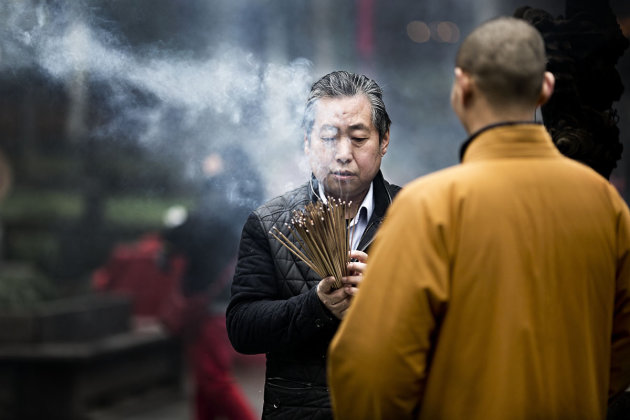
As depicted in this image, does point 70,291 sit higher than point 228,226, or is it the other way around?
point 228,226

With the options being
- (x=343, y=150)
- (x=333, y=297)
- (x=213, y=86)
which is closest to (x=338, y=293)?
(x=333, y=297)

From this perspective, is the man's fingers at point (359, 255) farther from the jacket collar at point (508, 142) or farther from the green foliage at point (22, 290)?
the green foliage at point (22, 290)

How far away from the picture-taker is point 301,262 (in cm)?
214

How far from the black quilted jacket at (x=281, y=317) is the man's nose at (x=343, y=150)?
5.4 inches

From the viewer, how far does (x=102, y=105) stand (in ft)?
14.0

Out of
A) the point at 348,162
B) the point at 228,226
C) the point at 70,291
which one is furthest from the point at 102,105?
the point at 70,291

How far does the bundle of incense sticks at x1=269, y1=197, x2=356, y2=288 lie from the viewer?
1935 millimetres

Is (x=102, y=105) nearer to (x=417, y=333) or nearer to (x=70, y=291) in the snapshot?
(x=70, y=291)

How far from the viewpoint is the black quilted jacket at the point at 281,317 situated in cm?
199

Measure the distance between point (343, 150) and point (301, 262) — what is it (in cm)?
36

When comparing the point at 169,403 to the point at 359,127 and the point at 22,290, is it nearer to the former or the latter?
the point at 22,290

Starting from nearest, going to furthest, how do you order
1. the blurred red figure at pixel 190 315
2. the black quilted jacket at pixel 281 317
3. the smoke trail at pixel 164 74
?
the black quilted jacket at pixel 281 317 → the smoke trail at pixel 164 74 → the blurred red figure at pixel 190 315

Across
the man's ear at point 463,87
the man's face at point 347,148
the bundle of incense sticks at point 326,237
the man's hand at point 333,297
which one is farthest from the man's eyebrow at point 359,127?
the man's ear at point 463,87

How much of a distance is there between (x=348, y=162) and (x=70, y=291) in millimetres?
5172
